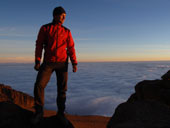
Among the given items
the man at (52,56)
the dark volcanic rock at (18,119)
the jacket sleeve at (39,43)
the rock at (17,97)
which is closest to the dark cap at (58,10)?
the man at (52,56)

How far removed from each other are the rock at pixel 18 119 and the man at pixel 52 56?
256mm

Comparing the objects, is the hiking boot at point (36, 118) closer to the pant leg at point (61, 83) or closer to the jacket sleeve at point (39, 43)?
the pant leg at point (61, 83)

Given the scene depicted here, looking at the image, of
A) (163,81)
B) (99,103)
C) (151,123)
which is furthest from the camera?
(99,103)

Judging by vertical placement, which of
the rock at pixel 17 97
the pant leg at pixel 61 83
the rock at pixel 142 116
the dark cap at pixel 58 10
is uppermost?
the dark cap at pixel 58 10

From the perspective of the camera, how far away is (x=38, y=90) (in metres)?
3.77

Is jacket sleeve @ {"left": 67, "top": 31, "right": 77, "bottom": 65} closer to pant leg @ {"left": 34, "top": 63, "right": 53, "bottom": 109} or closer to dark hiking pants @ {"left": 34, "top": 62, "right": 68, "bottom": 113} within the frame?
dark hiking pants @ {"left": 34, "top": 62, "right": 68, "bottom": 113}

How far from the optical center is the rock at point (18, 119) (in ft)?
12.4

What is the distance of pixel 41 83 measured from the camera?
3.78 metres

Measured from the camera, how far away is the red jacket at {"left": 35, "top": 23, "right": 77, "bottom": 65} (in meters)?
3.84

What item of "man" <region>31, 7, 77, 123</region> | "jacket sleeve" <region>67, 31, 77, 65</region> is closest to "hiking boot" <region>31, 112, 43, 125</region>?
"man" <region>31, 7, 77, 123</region>

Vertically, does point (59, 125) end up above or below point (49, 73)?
below

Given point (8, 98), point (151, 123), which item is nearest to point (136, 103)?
point (151, 123)

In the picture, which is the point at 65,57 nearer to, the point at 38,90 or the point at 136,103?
the point at 38,90

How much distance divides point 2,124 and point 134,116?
2821 mm
